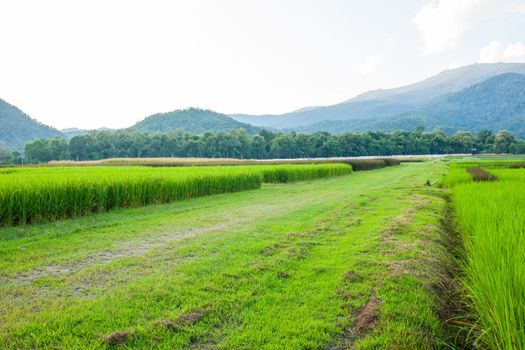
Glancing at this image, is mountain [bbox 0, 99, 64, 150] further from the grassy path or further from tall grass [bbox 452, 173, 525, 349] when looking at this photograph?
tall grass [bbox 452, 173, 525, 349]

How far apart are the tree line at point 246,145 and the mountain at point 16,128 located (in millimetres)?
55245

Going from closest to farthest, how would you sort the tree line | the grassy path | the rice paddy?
the rice paddy < the grassy path < the tree line

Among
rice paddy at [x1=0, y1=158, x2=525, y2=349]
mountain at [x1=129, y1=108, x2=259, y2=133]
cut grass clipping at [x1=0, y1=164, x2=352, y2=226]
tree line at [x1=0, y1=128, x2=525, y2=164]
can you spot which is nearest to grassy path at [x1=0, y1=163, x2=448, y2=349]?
rice paddy at [x1=0, y1=158, x2=525, y2=349]

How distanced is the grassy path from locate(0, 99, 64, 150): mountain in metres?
164

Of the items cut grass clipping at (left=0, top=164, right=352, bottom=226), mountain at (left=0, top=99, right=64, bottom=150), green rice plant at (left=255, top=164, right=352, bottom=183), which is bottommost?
green rice plant at (left=255, top=164, right=352, bottom=183)

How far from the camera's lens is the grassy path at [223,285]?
3850 millimetres

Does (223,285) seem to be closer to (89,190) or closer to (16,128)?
(89,190)

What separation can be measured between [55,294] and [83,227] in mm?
5078

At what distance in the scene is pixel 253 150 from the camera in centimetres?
10881

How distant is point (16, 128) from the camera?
154750mm

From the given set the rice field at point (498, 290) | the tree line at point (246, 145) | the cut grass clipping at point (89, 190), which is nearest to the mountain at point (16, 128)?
the tree line at point (246, 145)

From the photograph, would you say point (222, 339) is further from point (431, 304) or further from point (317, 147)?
point (317, 147)

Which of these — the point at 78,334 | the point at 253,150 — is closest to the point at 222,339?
the point at 78,334

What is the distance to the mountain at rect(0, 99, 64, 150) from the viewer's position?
485ft
